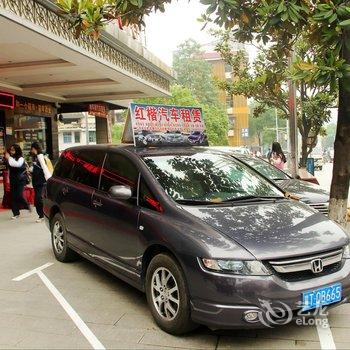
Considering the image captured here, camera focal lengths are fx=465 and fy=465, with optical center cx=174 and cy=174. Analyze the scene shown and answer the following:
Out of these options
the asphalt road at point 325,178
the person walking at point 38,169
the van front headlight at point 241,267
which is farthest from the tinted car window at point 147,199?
the asphalt road at point 325,178

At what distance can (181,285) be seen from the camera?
3.65m

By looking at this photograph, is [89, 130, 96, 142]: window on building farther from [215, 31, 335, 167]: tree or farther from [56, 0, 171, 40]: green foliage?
[56, 0, 171, 40]: green foliage

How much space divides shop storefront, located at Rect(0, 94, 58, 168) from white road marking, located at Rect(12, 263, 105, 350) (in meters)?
9.10

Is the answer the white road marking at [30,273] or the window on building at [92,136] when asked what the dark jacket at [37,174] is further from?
the window on building at [92,136]

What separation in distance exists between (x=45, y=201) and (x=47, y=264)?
100 centimetres

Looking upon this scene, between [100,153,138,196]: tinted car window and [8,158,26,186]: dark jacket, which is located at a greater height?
[100,153,138,196]: tinted car window

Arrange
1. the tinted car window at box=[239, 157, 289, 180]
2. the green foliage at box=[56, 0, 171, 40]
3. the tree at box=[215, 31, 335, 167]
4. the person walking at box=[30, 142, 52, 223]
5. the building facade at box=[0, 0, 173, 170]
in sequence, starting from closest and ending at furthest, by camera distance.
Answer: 1. the green foliage at box=[56, 0, 171, 40]
2. the building facade at box=[0, 0, 173, 170]
3. the tinted car window at box=[239, 157, 289, 180]
4. the person walking at box=[30, 142, 52, 223]
5. the tree at box=[215, 31, 335, 167]

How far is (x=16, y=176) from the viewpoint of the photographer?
9.98 metres

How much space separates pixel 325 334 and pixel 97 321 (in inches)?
78.4

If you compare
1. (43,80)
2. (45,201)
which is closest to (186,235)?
(45,201)

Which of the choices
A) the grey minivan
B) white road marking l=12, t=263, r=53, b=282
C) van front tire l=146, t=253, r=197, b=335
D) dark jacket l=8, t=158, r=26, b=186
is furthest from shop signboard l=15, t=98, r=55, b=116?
van front tire l=146, t=253, r=197, b=335

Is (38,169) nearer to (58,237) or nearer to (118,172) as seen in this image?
(58,237)

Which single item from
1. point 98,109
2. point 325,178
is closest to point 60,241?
point 98,109

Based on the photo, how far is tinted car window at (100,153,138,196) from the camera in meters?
4.73
